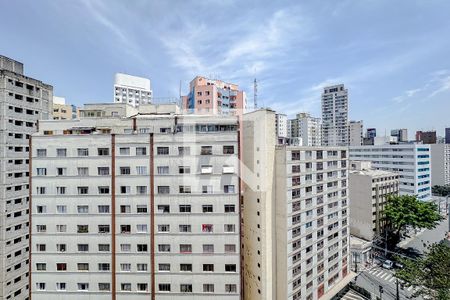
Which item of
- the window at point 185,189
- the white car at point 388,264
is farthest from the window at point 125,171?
the white car at point 388,264

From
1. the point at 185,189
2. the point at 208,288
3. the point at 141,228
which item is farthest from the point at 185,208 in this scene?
the point at 208,288

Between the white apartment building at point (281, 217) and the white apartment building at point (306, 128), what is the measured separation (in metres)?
102

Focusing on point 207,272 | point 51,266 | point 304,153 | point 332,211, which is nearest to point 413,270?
point 332,211

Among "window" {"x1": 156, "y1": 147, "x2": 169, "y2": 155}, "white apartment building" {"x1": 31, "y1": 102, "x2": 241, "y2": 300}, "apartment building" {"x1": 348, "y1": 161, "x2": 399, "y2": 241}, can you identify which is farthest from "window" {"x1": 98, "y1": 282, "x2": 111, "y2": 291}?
"apartment building" {"x1": 348, "y1": 161, "x2": 399, "y2": 241}

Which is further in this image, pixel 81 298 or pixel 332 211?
pixel 332 211


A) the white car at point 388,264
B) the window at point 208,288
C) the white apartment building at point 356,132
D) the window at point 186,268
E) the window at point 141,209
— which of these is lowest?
the white car at point 388,264

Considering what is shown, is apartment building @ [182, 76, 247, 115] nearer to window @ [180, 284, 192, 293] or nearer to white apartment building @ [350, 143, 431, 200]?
window @ [180, 284, 192, 293]

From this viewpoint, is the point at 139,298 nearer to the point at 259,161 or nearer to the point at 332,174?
the point at 259,161

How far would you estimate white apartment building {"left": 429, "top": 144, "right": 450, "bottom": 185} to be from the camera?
103 meters

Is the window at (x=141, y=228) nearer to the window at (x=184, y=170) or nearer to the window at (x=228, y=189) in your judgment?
the window at (x=184, y=170)

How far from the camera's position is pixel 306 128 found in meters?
137

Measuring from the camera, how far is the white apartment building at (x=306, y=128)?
137250mm

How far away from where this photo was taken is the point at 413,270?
109ft

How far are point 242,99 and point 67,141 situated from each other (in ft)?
142
